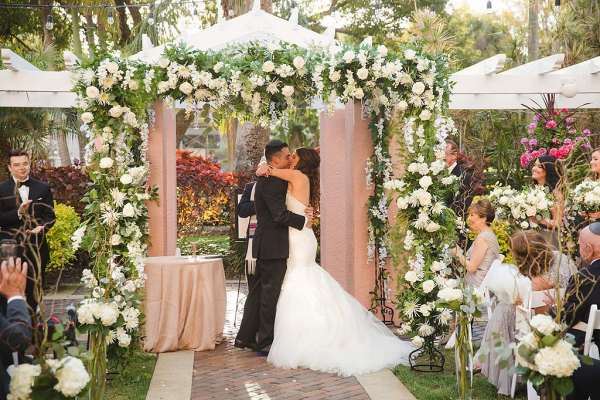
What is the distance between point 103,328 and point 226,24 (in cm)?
A: 413

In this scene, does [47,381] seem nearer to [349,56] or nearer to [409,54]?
[349,56]

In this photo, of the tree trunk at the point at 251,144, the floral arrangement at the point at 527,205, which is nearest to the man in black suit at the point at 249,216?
the floral arrangement at the point at 527,205

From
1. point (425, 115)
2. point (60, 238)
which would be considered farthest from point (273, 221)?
point (60, 238)

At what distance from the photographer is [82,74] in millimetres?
5398

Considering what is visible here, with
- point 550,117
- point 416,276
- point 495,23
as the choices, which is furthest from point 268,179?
point 495,23

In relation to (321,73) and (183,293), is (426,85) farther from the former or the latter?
(183,293)

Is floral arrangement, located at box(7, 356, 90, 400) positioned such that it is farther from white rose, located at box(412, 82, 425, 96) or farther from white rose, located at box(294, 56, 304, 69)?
white rose, located at box(412, 82, 425, 96)

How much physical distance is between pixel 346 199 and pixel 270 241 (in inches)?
71.1

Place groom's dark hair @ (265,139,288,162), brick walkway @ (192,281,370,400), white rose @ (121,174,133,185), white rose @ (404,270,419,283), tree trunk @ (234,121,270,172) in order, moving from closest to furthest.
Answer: brick walkway @ (192,281,370,400)
white rose @ (121,174,133,185)
white rose @ (404,270,419,283)
groom's dark hair @ (265,139,288,162)
tree trunk @ (234,121,270,172)

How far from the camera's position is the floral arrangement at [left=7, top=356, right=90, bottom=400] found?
8.71 ft

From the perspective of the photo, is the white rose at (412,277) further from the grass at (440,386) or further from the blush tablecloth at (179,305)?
the blush tablecloth at (179,305)

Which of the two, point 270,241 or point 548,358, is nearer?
point 548,358

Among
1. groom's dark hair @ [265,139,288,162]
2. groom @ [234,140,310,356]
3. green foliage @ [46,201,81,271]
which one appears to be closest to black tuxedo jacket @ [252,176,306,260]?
groom @ [234,140,310,356]

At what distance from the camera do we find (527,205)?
6.48m
